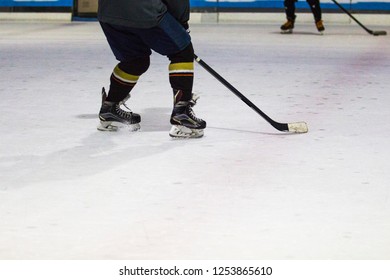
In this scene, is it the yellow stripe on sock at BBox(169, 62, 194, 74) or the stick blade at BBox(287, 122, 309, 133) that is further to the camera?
the stick blade at BBox(287, 122, 309, 133)

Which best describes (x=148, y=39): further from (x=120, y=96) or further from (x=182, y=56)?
(x=120, y=96)

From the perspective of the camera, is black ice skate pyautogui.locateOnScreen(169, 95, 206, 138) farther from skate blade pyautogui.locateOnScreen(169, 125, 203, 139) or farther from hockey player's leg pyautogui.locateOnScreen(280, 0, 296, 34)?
hockey player's leg pyautogui.locateOnScreen(280, 0, 296, 34)

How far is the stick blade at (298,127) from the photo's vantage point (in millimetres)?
4660

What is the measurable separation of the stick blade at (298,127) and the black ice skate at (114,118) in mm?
692

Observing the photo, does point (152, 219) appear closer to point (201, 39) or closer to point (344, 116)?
point (344, 116)

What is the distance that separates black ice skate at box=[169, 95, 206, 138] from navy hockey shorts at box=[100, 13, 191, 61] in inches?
9.4

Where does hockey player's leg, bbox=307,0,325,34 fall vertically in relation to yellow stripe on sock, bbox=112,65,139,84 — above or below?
below

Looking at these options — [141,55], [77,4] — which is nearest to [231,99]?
[141,55]

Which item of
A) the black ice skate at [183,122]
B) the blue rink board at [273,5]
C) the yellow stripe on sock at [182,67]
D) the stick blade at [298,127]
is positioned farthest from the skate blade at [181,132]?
the blue rink board at [273,5]

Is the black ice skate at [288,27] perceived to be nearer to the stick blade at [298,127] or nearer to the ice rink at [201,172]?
the ice rink at [201,172]

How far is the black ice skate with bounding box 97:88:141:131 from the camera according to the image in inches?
183

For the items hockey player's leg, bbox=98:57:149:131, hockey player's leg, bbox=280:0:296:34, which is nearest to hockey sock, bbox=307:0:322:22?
hockey player's leg, bbox=280:0:296:34

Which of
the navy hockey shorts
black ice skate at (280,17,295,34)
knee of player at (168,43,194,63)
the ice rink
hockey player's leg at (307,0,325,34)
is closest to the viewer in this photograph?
the ice rink

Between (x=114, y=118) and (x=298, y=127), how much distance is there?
82 cm
